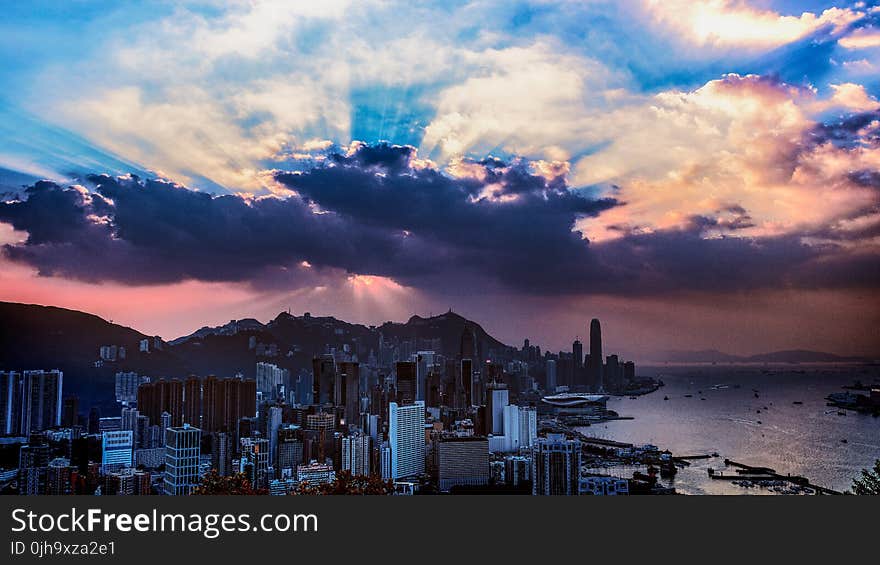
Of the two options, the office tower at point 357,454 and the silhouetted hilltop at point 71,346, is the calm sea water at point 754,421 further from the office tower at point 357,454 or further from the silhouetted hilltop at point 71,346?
the silhouetted hilltop at point 71,346

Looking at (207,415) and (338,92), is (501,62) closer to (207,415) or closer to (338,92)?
(338,92)

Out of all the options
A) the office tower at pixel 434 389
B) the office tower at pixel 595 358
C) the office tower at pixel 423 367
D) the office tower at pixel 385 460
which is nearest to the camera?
the office tower at pixel 385 460

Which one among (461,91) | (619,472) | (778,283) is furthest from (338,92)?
(778,283)

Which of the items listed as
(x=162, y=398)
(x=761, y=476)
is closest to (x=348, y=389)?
(x=162, y=398)

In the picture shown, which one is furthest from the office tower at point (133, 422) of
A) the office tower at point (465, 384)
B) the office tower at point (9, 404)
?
the office tower at point (465, 384)

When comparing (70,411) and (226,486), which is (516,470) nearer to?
(226,486)
